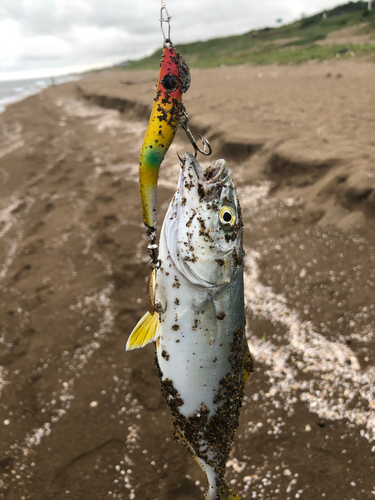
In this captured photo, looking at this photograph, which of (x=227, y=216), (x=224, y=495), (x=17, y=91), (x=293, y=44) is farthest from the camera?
(x=17, y=91)

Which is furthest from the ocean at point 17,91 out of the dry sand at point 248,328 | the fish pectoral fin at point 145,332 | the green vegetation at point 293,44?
the fish pectoral fin at point 145,332

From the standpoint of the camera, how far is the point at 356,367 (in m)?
3.48

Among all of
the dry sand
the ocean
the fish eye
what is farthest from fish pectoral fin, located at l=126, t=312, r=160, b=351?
the ocean

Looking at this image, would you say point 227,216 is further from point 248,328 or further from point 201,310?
point 248,328

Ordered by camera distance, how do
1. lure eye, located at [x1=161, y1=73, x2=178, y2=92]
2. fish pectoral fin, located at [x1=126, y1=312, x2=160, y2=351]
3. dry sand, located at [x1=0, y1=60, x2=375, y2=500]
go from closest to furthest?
lure eye, located at [x1=161, y1=73, x2=178, y2=92]
fish pectoral fin, located at [x1=126, y1=312, x2=160, y2=351]
dry sand, located at [x1=0, y1=60, x2=375, y2=500]

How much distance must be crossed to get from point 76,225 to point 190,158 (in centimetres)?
581

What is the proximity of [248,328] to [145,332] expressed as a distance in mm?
2488

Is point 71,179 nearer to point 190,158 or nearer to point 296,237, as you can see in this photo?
point 296,237

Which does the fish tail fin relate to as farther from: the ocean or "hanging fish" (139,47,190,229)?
the ocean

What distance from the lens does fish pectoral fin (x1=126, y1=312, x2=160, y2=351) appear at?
1952 millimetres

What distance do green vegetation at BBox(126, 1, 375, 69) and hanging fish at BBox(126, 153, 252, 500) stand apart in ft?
70.2

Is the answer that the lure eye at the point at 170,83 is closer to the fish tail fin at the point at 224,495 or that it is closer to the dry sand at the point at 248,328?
the dry sand at the point at 248,328

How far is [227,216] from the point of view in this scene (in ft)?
5.81

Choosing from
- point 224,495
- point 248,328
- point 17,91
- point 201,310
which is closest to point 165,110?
point 201,310
